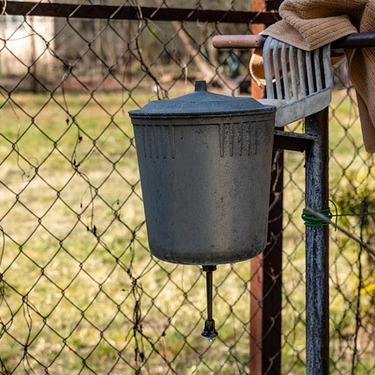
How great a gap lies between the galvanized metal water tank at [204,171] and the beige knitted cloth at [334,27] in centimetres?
26

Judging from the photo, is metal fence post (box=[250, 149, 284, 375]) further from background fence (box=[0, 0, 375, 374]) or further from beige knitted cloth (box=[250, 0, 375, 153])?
beige knitted cloth (box=[250, 0, 375, 153])

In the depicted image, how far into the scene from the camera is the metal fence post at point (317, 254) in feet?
6.50

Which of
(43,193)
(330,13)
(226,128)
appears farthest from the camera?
(43,193)

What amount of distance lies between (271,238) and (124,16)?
90 centimetres

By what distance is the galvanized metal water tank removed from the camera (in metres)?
1.68

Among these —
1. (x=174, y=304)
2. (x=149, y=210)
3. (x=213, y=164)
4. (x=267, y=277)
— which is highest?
(x=213, y=164)

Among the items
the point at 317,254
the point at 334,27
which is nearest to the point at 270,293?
the point at 317,254

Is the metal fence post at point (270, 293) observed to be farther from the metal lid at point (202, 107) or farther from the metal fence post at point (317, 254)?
the metal lid at point (202, 107)

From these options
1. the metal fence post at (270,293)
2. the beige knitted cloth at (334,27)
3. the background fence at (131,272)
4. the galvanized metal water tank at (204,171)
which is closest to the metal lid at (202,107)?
the galvanized metal water tank at (204,171)

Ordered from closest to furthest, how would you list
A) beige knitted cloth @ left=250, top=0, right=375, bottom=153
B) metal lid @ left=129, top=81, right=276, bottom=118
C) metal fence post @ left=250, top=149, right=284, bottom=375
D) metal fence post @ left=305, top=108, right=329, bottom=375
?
metal lid @ left=129, top=81, right=276, bottom=118 → beige knitted cloth @ left=250, top=0, right=375, bottom=153 → metal fence post @ left=305, top=108, right=329, bottom=375 → metal fence post @ left=250, top=149, right=284, bottom=375

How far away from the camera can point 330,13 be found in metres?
1.93

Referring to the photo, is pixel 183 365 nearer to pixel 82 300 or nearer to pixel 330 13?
pixel 82 300

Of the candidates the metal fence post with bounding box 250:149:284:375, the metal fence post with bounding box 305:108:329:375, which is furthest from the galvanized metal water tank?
the metal fence post with bounding box 250:149:284:375

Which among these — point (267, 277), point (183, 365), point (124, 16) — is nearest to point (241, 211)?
point (124, 16)
